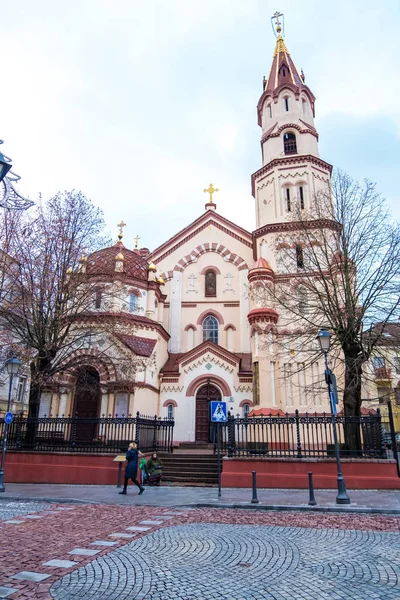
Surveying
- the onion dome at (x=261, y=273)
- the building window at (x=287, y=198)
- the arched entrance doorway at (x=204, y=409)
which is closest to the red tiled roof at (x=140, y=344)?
the arched entrance doorway at (x=204, y=409)

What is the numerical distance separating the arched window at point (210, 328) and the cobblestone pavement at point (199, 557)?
65.3 ft

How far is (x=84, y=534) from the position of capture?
26.4 feet

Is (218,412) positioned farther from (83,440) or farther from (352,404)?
(83,440)

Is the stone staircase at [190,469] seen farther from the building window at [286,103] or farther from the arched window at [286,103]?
the building window at [286,103]

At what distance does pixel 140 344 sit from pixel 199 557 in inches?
768

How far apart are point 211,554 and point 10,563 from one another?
289 cm

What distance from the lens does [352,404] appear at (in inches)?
681

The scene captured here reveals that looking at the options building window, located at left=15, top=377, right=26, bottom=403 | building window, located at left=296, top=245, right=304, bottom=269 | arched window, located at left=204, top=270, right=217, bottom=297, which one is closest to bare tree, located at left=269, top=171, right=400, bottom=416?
building window, located at left=296, top=245, right=304, bottom=269

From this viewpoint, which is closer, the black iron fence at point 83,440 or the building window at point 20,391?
the black iron fence at point 83,440

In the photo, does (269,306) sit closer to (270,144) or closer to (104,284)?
(104,284)

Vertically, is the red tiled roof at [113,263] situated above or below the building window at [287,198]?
below

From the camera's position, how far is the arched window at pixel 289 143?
31422mm

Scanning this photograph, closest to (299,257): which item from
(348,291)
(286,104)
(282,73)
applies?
(348,291)

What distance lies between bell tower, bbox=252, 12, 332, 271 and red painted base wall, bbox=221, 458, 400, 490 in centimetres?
1446
